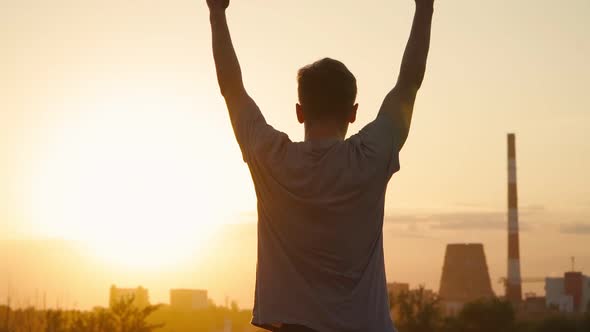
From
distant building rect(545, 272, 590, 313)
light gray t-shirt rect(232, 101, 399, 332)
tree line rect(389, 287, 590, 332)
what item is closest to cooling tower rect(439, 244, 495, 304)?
distant building rect(545, 272, 590, 313)

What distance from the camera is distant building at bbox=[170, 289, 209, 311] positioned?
98250 mm

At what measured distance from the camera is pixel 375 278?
109 inches

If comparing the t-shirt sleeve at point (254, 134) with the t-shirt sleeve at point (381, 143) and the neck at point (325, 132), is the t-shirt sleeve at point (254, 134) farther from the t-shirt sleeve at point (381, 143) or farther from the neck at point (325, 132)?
the t-shirt sleeve at point (381, 143)

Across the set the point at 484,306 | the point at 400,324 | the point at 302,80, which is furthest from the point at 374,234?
the point at 484,306

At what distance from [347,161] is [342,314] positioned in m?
0.38

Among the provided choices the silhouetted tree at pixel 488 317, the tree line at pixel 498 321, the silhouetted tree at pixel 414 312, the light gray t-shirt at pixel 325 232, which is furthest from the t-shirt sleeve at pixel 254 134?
the silhouetted tree at pixel 488 317

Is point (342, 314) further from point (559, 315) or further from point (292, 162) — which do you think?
point (559, 315)

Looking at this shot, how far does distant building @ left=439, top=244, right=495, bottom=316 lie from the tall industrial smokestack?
29.1m

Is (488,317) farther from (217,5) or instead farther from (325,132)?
(325,132)

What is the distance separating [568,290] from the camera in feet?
363

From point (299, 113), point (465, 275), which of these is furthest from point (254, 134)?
point (465, 275)

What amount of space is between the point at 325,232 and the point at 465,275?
119572 mm

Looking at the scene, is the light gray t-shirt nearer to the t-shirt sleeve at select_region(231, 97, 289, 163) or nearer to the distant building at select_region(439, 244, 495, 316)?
the t-shirt sleeve at select_region(231, 97, 289, 163)

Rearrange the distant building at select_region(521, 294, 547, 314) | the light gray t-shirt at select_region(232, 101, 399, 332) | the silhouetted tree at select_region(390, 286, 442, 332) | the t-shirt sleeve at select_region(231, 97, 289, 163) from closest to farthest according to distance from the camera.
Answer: the light gray t-shirt at select_region(232, 101, 399, 332), the t-shirt sleeve at select_region(231, 97, 289, 163), the silhouetted tree at select_region(390, 286, 442, 332), the distant building at select_region(521, 294, 547, 314)
